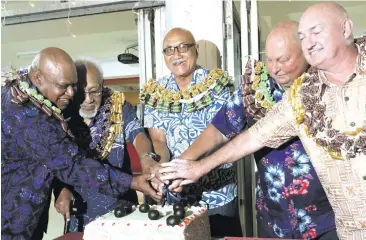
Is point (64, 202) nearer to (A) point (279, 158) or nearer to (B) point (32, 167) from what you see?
(B) point (32, 167)

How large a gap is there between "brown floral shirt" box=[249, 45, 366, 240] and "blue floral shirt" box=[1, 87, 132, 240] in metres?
0.89

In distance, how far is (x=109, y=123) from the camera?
90.6 inches

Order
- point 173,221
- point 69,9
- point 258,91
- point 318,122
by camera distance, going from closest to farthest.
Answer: point 173,221, point 318,122, point 258,91, point 69,9

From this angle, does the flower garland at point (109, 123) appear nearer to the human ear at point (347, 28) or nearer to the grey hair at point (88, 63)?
the grey hair at point (88, 63)

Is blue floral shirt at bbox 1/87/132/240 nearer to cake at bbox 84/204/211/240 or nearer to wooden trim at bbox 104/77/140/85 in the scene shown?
cake at bbox 84/204/211/240

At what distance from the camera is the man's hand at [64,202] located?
218cm

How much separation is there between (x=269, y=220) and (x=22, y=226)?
3.68ft

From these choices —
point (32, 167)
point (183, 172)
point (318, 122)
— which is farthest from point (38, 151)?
point (318, 122)

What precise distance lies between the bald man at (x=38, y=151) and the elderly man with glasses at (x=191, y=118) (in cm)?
40

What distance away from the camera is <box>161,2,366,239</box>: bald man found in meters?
1.50

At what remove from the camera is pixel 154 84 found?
248cm

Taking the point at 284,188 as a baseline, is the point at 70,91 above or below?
above

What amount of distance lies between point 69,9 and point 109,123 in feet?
5.17

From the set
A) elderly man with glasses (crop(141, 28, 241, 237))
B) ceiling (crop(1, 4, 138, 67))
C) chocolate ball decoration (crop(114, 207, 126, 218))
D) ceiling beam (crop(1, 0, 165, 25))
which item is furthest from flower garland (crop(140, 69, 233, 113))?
ceiling (crop(1, 4, 138, 67))
